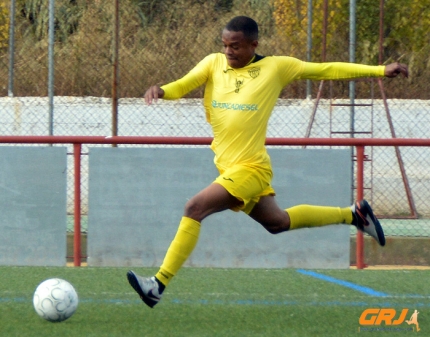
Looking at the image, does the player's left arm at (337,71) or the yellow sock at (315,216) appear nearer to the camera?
the player's left arm at (337,71)

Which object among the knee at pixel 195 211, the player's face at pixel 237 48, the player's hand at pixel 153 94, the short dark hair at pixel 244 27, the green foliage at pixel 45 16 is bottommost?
the knee at pixel 195 211

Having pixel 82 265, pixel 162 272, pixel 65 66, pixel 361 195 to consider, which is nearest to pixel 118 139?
pixel 82 265

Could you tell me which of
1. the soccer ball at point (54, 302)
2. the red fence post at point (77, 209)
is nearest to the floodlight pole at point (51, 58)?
the red fence post at point (77, 209)

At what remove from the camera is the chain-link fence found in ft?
39.8

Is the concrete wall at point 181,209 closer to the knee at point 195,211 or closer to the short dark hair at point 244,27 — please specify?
the short dark hair at point 244,27

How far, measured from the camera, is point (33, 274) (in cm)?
752

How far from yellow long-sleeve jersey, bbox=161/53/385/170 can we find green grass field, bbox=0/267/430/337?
1.03m

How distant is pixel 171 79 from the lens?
42.2 ft

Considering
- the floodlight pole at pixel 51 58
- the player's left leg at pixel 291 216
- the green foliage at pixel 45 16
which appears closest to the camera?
the player's left leg at pixel 291 216

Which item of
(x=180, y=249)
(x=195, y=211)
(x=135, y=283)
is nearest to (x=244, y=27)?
(x=195, y=211)

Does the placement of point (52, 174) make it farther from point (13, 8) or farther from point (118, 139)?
point (13, 8)

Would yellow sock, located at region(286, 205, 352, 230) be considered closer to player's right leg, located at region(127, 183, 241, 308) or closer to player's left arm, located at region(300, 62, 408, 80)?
player's right leg, located at region(127, 183, 241, 308)

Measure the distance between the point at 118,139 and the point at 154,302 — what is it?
329 cm

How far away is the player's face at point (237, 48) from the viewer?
5516 mm
